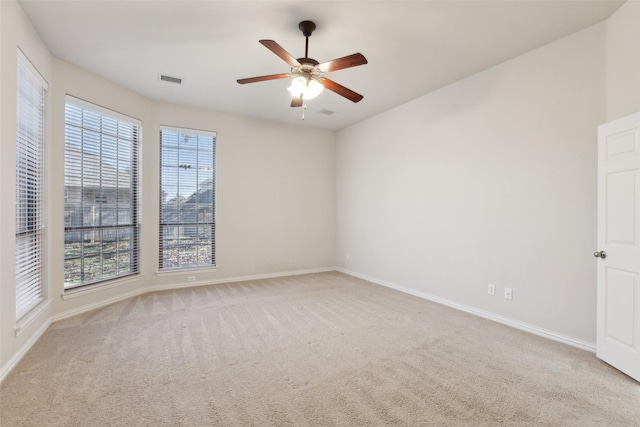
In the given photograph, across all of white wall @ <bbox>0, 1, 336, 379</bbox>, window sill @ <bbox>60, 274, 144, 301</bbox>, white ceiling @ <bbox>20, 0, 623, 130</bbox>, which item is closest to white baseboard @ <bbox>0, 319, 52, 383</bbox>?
white wall @ <bbox>0, 1, 336, 379</bbox>

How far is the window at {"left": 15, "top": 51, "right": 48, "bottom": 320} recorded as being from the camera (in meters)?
2.72

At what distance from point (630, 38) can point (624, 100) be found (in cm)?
49

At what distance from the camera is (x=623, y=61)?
2.52 metres

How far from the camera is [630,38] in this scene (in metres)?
2.44

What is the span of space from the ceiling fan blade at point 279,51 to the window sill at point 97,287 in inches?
146

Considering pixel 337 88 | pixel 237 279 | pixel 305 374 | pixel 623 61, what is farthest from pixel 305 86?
pixel 237 279

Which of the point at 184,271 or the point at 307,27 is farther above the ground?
the point at 307,27

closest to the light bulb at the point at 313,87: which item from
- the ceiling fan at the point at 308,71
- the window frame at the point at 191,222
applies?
the ceiling fan at the point at 308,71

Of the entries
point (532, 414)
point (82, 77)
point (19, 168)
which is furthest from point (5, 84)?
point (532, 414)

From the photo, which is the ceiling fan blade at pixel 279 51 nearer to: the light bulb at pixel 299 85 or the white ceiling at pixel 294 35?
the light bulb at pixel 299 85

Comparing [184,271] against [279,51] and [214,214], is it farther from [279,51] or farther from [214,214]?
[279,51]

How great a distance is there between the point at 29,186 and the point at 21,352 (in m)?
1.56

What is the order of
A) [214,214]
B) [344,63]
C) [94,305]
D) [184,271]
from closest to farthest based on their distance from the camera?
1. [344,63]
2. [94,305]
3. [184,271]
4. [214,214]

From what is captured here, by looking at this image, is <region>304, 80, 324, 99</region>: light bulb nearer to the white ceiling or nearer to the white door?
the white ceiling
